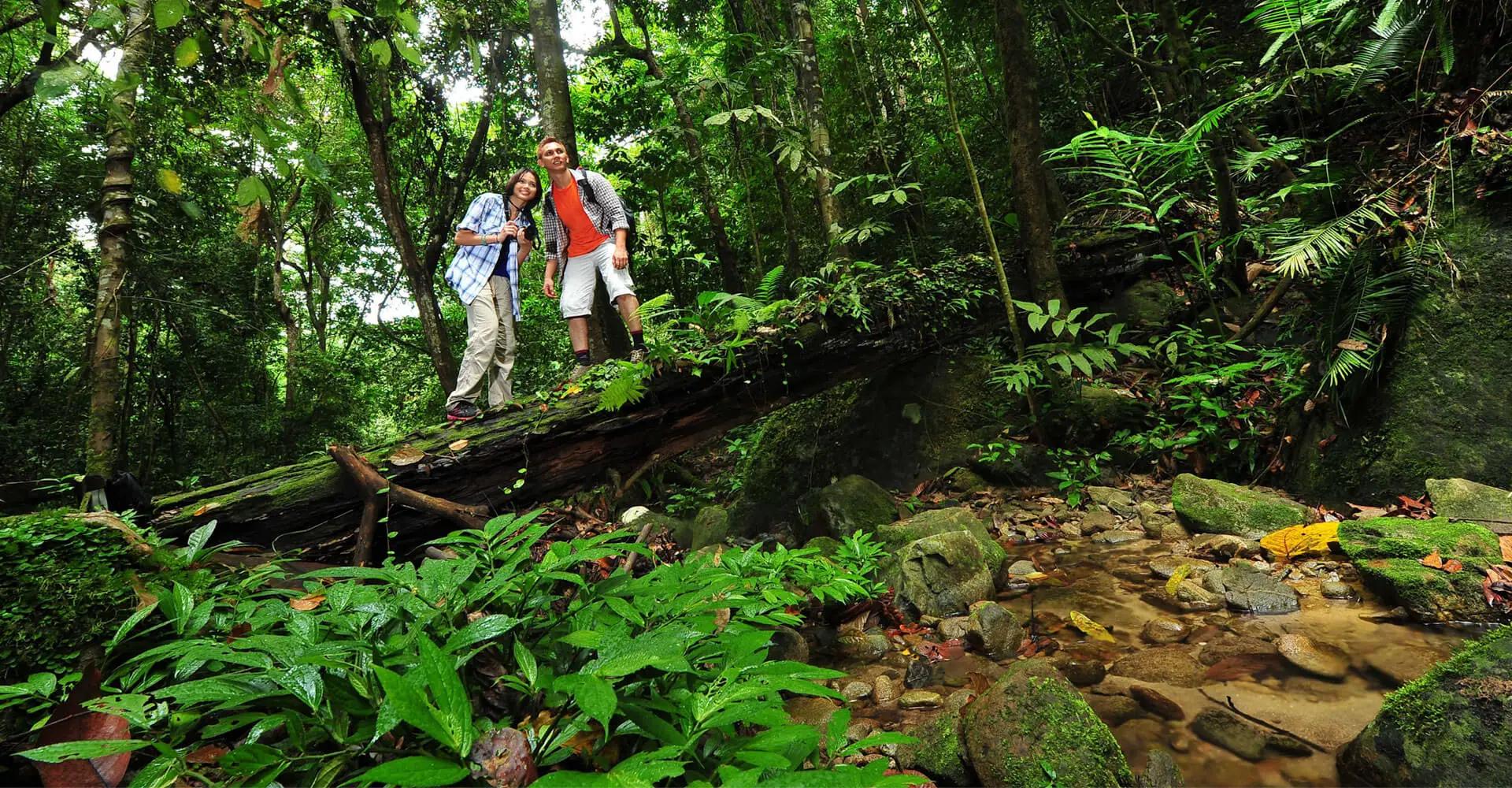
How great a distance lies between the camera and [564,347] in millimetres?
12961

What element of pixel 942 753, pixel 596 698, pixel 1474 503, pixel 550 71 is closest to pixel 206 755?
pixel 596 698

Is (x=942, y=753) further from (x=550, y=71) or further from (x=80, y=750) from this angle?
(x=550, y=71)

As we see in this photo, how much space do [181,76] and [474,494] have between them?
292 inches

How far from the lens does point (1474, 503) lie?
10.1ft

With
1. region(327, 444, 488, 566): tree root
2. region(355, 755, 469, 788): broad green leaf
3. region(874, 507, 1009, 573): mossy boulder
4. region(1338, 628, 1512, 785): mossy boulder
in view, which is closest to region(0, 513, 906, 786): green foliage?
region(355, 755, 469, 788): broad green leaf

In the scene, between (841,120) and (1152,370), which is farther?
(841,120)

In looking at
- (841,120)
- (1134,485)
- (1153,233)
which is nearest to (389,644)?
(1134,485)

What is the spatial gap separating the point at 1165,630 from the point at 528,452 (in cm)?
377

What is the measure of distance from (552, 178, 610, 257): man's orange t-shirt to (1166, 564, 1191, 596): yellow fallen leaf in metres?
4.44

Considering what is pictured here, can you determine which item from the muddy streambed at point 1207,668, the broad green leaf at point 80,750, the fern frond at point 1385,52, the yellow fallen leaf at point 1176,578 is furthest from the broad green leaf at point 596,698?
the fern frond at point 1385,52

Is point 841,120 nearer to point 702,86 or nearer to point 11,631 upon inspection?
point 702,86

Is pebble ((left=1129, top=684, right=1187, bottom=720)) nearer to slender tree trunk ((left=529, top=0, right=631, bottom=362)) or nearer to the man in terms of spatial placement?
the man

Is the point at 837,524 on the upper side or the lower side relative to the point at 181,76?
lower

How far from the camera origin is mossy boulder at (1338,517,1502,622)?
100 inches
